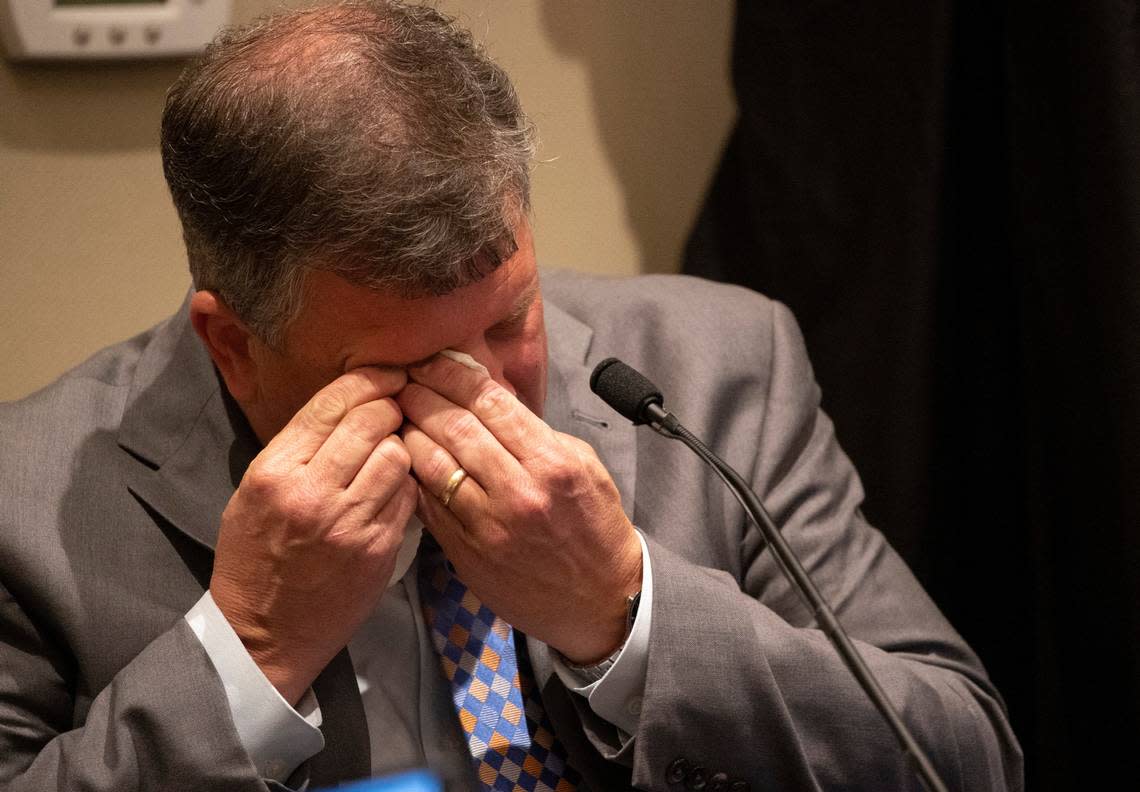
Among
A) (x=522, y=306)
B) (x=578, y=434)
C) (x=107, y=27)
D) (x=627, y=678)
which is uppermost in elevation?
(x=107, y=27)

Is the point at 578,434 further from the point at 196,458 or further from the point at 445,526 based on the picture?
the point at 196,458

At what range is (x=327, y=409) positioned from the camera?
1.35 metres

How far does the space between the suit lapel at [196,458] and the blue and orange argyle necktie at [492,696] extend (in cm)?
12

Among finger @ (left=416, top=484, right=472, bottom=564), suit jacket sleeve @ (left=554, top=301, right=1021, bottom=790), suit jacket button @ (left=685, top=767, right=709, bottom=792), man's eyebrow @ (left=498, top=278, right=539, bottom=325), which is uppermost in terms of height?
man's eyebrow @ (left=498, top=278, right=539, bottom=325)

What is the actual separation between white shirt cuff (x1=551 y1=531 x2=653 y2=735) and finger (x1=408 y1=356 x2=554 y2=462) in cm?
Answer: 20

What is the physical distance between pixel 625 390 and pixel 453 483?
0.20m

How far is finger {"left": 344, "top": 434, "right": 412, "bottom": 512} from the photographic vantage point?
1314mm

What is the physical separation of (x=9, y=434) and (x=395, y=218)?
1.95 ft

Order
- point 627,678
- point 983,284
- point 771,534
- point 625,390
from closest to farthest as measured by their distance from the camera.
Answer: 1. point 771,534
2. point 625,390
3. point 627,678
4. point 983,284

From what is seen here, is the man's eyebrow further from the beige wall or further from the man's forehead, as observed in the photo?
the beige wall

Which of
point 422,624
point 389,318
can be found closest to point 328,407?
point 389,318

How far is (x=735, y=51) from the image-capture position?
2.25 meters

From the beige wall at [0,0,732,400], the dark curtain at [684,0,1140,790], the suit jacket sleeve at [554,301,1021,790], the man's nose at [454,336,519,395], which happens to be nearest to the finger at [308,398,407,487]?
the man's nose at [454,336,519,395]

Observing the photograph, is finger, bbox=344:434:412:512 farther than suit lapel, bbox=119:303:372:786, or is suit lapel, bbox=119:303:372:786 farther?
suit lapel, bbox=119:303:372:786
